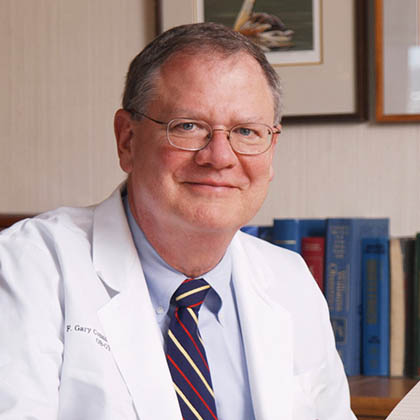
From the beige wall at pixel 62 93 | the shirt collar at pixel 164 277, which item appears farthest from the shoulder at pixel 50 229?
→ the beige wall at pixel 62 93

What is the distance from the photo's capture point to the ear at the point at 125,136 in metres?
1.34

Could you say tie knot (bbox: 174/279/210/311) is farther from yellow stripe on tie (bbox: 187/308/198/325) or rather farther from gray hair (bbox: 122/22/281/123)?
gray hair (bbox: 122/22/281/123)

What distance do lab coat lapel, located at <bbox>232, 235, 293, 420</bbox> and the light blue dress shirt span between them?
0.03 metres

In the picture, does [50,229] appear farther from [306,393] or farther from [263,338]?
[306,393]

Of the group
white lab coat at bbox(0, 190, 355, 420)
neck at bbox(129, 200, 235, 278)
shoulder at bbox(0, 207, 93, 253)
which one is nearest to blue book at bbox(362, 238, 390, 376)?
white lab coat at bbox(0, 190, 355, 420)

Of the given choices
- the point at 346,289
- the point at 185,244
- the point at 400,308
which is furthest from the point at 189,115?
the point at 400,308

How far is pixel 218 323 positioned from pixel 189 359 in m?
0.15

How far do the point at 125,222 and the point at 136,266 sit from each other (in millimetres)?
104

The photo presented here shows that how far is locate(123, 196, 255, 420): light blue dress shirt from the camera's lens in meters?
1.31

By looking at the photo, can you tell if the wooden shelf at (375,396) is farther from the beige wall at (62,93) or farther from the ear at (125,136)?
the beige wall at (62,93)

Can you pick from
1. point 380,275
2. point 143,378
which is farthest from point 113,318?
point 380,275

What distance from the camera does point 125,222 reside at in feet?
4.46

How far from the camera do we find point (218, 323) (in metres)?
1.38

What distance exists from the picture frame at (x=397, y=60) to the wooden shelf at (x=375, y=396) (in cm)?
76
